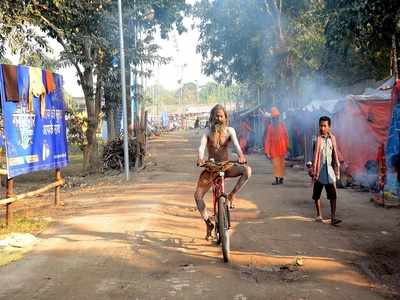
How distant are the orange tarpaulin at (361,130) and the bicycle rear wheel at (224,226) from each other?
5.24 m

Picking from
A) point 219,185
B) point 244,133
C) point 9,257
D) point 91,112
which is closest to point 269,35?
point 244,133

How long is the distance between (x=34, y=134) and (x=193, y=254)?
4.06 metres

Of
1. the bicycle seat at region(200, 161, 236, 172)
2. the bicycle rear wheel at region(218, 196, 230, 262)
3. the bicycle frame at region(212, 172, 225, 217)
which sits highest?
the bicycle seat at region(200, 161, 236, 172)

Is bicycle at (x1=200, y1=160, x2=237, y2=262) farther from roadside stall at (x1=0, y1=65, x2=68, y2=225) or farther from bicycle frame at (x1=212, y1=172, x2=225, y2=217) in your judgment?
roadside stall at (x1=0, y1=65, x2=68, y2=225)

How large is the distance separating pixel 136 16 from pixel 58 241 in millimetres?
14077

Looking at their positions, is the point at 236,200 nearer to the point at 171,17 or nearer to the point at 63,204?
the point at 63,204

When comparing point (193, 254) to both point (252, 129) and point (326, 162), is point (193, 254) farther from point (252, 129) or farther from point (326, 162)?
point (252, 129)

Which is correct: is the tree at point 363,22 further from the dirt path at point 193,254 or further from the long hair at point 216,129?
the long hair at point 216,129

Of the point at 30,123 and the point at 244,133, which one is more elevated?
the point at 30,123

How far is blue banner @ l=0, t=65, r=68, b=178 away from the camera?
7.85 m

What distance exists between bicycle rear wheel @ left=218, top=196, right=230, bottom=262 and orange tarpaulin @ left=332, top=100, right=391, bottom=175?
5240 mm

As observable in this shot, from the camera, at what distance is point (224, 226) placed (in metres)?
5.98

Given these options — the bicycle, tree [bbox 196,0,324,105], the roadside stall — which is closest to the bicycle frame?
the bicycle

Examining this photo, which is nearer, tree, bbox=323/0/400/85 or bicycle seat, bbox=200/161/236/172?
bicycle seat, bbox=200/161/236/172
